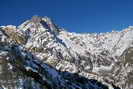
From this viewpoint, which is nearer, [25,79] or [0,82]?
[0,82]

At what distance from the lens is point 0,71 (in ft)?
615

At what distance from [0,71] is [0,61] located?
13.9 m

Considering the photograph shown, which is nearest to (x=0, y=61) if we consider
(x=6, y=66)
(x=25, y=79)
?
(x=6, y=66)

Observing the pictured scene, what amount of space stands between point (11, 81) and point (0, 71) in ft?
36.9

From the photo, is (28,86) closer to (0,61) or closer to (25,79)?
(25,79)

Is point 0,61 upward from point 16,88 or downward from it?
upward

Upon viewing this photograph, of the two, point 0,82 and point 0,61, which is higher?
point 0,61

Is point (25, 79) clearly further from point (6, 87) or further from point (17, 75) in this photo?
point (6, 87)

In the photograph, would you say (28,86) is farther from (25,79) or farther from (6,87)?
(6,87)

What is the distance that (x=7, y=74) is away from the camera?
611ft

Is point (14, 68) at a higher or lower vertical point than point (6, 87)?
higher

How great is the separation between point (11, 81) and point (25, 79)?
13.4 m

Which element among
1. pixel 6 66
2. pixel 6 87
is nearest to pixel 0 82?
pixel 6 87

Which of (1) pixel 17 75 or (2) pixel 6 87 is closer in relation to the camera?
(2) pixel 6 87
